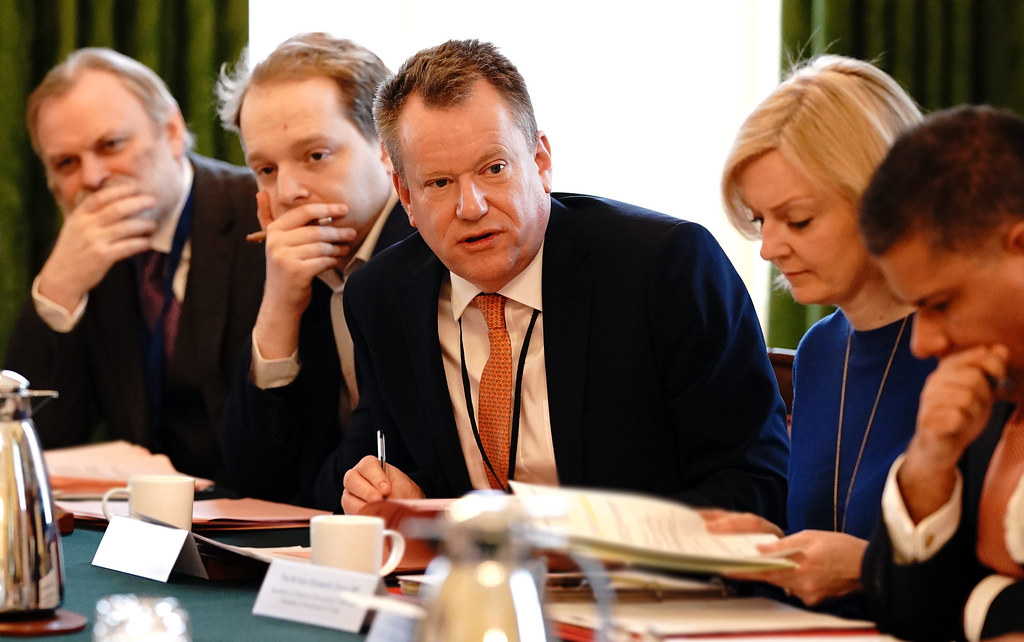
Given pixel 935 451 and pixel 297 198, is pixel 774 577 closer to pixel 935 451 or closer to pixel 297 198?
pixel 935 451

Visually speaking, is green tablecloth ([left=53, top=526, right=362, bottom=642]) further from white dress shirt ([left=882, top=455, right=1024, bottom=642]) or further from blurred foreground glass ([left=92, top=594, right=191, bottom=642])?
white dress shirt ([left=882, top=455, right=1024, bottom=642])

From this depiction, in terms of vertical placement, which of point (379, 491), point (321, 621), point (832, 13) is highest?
point (832, 13)

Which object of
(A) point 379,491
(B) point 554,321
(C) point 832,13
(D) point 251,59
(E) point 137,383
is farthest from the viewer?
(C) point 832,13

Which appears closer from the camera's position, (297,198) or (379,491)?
(379,491)

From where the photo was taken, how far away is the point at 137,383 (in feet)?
9.53

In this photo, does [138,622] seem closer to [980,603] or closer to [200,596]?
[200,596]

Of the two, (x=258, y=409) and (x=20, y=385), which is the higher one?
(x=20, y=385)

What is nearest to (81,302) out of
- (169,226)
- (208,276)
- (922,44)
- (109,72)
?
(169,226)

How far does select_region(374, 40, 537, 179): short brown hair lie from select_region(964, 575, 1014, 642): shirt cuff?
40.2 inches

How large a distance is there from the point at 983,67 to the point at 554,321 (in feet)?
9.22

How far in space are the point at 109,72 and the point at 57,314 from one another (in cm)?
63

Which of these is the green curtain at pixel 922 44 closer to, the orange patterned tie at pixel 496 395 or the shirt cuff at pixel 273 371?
the shirt cuff at pixel 273 371

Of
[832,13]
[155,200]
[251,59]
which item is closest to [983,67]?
[832,13]

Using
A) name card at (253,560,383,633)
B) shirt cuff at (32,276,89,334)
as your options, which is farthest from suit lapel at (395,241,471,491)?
shirt cuff at (32,276,89,334)
